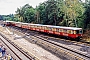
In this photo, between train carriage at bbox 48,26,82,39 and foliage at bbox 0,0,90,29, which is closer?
train carriage at bbox 48,26,82,39

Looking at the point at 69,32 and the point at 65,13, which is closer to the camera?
the point at 69,32

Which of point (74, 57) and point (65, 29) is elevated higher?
point (65, 29)

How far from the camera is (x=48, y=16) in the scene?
59.4m

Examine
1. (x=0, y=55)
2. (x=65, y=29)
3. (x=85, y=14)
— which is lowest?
(x=0, y=55)

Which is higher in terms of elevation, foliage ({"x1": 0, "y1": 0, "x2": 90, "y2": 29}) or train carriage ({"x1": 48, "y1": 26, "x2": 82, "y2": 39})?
foliage ({"x1": 0, "y1": 0, "x2": 90, "y2": 29})

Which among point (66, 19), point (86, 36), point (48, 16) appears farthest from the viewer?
point (48, 16)

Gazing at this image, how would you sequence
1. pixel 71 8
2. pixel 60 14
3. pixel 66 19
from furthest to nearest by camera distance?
pixel 60 14
pixel 66 19
pixel 71 8

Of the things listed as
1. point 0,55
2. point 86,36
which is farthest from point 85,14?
point 0,55

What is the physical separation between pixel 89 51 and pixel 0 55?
38.2ft

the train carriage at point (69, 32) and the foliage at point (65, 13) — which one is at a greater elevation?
the foliage at point (65, 13)

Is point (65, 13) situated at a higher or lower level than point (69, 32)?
higher

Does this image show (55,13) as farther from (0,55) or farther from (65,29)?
(0,55)

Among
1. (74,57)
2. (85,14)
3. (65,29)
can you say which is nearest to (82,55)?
(74,57)

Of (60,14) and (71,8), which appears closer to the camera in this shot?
(71,8)
